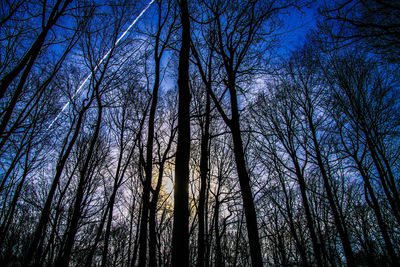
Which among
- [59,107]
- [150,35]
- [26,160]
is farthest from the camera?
[26,160]

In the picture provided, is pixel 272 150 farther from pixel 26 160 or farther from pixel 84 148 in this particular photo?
pixel 26 160

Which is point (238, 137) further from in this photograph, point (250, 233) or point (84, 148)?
point (84, 148)

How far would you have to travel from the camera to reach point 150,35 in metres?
6.54

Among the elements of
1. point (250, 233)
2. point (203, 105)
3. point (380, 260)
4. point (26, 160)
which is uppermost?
point (203, 105)

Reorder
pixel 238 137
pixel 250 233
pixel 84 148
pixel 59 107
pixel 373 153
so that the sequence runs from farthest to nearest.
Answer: pixel 84 148 < pixel 59 107 < pixel 373 153 < pixel 238 137 < pixel 250 233

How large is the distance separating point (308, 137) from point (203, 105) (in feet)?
18.2

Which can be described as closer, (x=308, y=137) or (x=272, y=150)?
(x=308, y=137)

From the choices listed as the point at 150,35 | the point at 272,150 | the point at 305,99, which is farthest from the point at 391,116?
the point at 150,35

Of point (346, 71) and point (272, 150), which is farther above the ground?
point (346, 71)

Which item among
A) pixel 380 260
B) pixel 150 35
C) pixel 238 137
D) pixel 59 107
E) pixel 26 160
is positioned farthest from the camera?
pixel 380 260

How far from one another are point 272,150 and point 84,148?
426 inches

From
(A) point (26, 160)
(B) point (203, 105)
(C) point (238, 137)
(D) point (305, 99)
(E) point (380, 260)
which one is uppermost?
(D) point (305, 99)

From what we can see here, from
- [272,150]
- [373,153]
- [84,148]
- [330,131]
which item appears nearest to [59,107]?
[84,148]

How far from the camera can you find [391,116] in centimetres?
755
